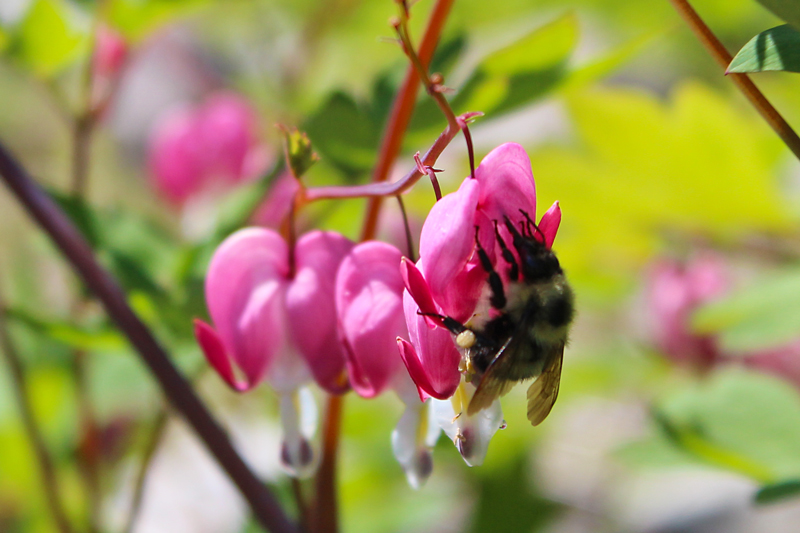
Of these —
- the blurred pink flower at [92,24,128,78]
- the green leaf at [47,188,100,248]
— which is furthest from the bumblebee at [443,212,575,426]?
the blurred pink flower at [92,24,128,78]

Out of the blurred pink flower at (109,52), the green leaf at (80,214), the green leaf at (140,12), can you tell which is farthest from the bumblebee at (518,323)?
the blurred pink flower at (109,52)

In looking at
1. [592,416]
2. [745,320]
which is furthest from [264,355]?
[592,416]

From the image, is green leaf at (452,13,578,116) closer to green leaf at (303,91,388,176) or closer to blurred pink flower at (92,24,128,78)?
green leaf at (303,91,388,176)

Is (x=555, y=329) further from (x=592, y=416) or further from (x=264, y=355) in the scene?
(x=592, y=416)

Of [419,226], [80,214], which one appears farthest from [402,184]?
[419,226]

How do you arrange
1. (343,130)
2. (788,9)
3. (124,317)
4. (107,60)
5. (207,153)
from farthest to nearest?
(207,153) → (107,60) → (343,130) → (124,317) → (788,9)

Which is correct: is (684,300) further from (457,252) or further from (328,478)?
(457,252)
